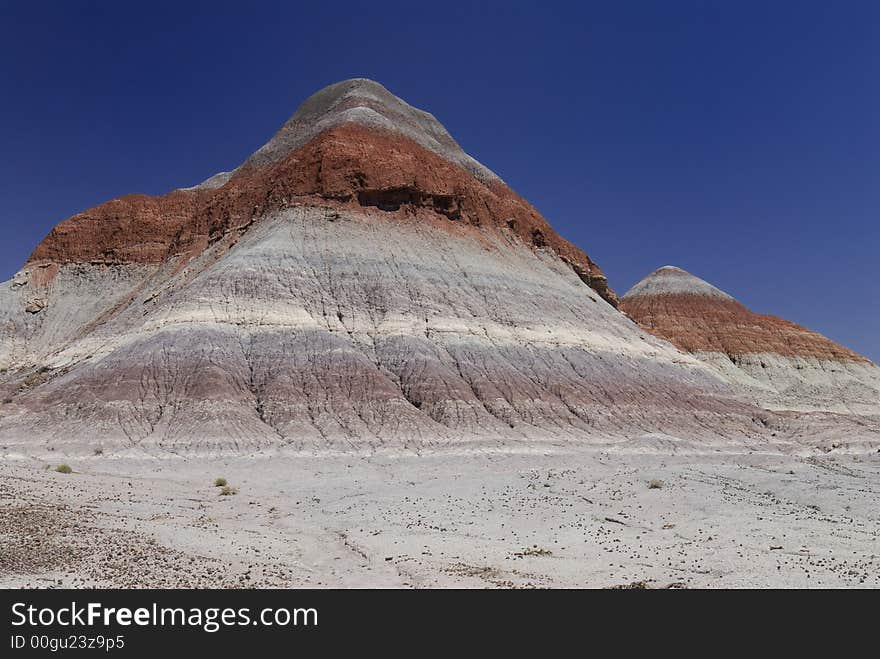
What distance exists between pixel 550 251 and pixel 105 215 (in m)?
48.1

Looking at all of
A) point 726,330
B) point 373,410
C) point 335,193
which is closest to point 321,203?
point 335,193

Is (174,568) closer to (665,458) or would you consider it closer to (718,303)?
(665,458)

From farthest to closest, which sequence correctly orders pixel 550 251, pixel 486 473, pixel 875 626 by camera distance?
pixel 550 251 → pixel 486 473 → pixel 875 626

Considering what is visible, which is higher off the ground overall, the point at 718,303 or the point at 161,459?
the point at 718,303

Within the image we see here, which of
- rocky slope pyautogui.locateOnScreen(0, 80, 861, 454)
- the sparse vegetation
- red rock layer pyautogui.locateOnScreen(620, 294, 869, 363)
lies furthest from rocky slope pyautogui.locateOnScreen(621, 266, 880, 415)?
the sparse vegetation

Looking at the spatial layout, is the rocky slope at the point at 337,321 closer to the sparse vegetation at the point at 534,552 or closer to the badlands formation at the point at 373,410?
the badlands formation at the point at 373,410

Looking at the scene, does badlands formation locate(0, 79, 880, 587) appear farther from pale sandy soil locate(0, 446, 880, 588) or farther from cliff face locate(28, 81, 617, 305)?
cliff face locate(28, 81, 617, 305)

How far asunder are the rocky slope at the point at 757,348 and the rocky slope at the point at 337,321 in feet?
114

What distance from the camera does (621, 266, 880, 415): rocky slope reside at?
92.6 metres

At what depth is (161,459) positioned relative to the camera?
96.2 ft

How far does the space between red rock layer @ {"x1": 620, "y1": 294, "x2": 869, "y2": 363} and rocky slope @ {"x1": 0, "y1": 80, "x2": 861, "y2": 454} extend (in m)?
35.8

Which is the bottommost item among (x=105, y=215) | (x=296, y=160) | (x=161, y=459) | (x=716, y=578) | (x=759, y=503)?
(x=716, y=578)

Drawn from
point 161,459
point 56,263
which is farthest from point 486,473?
point 56,263

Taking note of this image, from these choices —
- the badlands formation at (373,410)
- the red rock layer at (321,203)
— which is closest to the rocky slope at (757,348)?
the badlands formation at (373,410)
